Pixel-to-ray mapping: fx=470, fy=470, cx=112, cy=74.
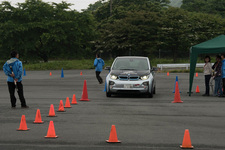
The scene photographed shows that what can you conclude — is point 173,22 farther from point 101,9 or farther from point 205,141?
point 205,141

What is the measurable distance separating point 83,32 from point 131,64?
43.6 meters

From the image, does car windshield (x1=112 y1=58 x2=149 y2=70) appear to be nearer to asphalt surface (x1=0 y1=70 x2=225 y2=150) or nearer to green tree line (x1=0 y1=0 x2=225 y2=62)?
asphalt surface (x1=0 y1=70 x2=225 y2=150)

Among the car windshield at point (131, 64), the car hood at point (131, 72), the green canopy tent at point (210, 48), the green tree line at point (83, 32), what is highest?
the green tree line at point (83, 32)

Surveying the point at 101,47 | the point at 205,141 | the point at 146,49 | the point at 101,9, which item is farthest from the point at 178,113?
the point at 101,9

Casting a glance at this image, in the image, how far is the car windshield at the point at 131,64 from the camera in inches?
769

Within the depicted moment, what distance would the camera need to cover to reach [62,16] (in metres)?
60.2

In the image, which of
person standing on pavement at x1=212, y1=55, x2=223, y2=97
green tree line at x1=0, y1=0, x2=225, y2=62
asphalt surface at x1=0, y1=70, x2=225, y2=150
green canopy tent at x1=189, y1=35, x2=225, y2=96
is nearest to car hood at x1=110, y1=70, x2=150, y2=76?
asphalt surface at x1=0, y1=70, x2=225, y2=150

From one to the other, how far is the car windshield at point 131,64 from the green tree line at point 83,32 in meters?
37.1

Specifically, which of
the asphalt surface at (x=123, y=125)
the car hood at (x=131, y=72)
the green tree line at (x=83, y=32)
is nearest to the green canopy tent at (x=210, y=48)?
the car hood at (x=131, y=72)

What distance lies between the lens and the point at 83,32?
62.8 m

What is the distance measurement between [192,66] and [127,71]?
3293 millimetres

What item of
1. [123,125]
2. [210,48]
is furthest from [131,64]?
[123,125]

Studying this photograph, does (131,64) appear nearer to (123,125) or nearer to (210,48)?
(210,48)

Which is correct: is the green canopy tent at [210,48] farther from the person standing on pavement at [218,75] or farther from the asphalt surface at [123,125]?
the asphalt surface at [123,125]
